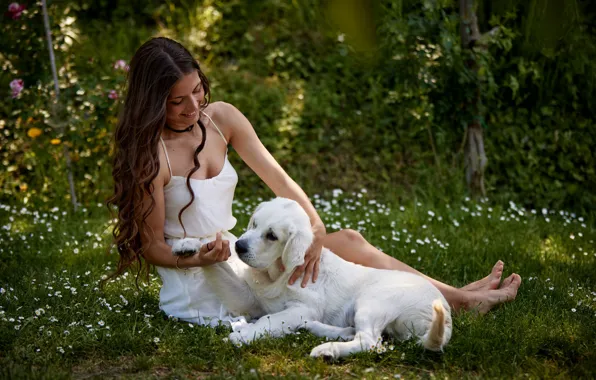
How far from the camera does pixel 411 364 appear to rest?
2.93 meters

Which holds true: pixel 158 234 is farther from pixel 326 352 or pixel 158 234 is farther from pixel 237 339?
pixel 326 352

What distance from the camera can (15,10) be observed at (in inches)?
229

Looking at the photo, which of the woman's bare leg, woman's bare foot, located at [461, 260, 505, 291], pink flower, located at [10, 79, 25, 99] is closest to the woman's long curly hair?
the woman's bare leg

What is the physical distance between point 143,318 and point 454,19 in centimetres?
353

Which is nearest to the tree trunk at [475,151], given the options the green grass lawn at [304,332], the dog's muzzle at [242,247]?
the green grass lawn at [304,332]

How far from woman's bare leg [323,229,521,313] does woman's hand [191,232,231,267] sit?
0.88 metres

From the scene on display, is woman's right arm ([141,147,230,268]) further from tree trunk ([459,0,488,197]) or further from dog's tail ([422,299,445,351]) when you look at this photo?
tree trunk ([459,0,488,197])

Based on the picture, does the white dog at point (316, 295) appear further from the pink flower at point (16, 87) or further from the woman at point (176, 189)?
the pink flower at point (16, 87)

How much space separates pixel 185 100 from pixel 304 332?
4.32 ft

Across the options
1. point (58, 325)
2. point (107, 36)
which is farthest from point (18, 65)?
point (58, 325)

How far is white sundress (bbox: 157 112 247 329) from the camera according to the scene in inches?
136

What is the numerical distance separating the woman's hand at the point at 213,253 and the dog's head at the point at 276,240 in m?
0.08

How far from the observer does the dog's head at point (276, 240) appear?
127 inches

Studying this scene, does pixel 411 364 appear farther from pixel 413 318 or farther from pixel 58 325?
pixel 58 325
